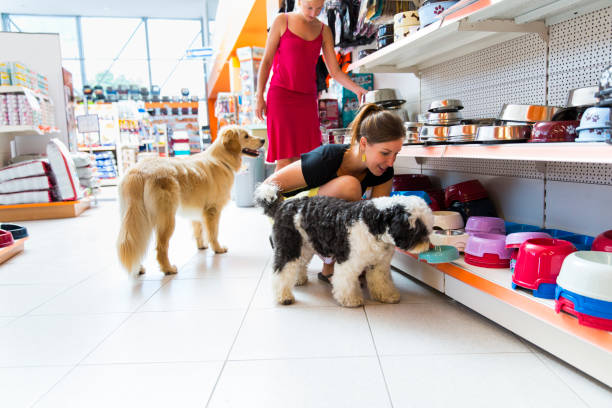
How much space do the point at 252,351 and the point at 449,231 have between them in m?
1.08

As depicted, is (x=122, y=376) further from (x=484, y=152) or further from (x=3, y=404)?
(x=484, y=152)

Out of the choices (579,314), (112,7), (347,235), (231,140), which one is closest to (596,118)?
(579,314)

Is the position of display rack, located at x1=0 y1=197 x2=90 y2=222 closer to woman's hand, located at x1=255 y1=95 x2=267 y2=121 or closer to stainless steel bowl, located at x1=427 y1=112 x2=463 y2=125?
woman's hand, located at x1=255 y1=95 x2=267 y2=121

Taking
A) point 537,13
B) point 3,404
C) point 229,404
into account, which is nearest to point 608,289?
point 229,404

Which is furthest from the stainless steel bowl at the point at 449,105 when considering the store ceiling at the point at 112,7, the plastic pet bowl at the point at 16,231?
the store ceiling at the point at 112,7

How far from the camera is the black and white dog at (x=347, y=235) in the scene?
150 centimetres

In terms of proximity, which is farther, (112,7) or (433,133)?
(112,7)

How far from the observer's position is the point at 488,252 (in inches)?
64.6

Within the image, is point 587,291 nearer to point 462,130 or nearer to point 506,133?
point 506,133

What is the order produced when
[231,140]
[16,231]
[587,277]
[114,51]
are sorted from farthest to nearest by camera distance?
[114,51] → [16,231] → [231,140] → [587,277]

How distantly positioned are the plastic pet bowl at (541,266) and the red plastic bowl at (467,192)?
804 mm

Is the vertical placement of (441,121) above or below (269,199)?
above

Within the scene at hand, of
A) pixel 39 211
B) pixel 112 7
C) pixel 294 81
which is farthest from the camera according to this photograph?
pixel 112 7

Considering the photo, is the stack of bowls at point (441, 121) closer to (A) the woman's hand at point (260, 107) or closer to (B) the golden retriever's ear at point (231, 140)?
(A) the woman's hand at point (260, 107)
